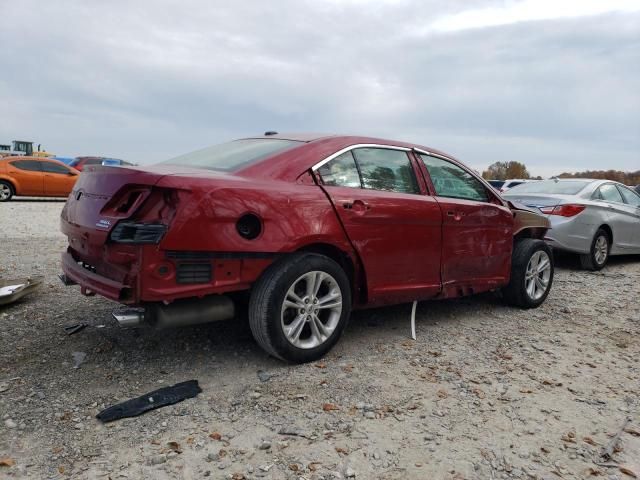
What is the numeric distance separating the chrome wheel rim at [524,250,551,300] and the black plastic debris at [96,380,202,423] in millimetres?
3507

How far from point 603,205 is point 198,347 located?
665 cm

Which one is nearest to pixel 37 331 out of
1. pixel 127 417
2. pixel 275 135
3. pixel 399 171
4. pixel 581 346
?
pixel 127 417

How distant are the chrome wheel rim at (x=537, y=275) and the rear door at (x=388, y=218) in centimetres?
148

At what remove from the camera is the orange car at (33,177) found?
49.3ft

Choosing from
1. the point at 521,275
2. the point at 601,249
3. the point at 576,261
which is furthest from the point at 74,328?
the point at 576,261

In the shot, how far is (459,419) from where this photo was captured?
2.94m

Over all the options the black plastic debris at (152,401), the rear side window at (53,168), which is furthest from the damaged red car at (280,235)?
the rear side window at (53,168)

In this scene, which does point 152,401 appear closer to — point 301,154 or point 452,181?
point 301,154

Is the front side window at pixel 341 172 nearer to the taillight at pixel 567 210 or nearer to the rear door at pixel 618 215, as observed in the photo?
the taillight at pixel 567 210

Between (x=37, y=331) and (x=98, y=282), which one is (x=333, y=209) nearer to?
(x=98, y=282)

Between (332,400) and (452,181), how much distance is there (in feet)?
7.88

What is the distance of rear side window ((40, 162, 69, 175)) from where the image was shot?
1578 centimetres

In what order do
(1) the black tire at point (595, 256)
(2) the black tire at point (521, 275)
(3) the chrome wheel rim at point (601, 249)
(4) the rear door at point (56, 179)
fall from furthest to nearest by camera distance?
(4) the rear door at point (56, 179) → (3) the chrome wheel rim at point (601, 249) → (1) the black tire at point (595, 256) → (2) the black tire at point (521, 275)

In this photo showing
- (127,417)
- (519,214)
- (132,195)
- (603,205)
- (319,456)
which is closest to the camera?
(319,456)
